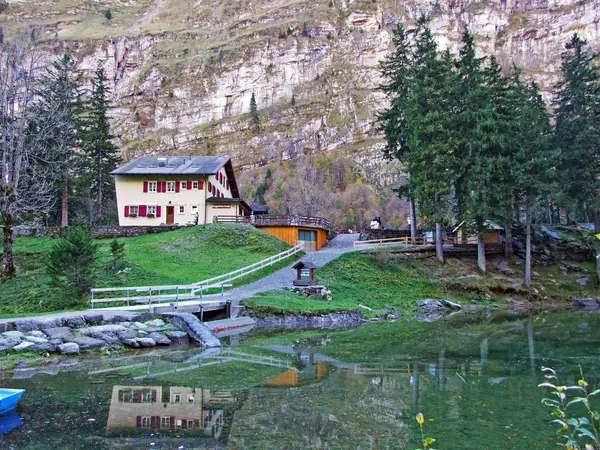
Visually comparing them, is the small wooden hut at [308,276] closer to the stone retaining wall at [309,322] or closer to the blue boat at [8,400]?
the stone retaining wall at [309,322]

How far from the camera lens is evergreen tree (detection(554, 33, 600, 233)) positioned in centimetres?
3675

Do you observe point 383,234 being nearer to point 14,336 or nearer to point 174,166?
point 174,166

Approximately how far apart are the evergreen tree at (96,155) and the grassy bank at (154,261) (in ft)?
34.8

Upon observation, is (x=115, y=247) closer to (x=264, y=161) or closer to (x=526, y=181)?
(x=526, y=181)

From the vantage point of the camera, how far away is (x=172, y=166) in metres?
49.9

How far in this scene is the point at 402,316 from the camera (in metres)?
27.9

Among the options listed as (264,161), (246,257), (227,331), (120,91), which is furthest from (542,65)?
(227,331)

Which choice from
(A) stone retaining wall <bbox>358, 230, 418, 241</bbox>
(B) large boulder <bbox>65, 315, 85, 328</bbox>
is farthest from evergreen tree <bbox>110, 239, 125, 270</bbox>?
(A) stone retaining wall <bbox>358, 230, 418, 241</bbox>

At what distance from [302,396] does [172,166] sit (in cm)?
4232

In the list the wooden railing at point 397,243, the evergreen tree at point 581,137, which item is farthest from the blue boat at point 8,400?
the evergreen tree at point 581,137

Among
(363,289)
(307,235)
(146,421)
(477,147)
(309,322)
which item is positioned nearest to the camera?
(146,421)

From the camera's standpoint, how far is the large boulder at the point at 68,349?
53.0ft

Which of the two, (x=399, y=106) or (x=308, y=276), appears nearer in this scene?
(x=308, y=276)

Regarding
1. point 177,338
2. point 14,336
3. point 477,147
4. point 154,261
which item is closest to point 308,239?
point 154,261
